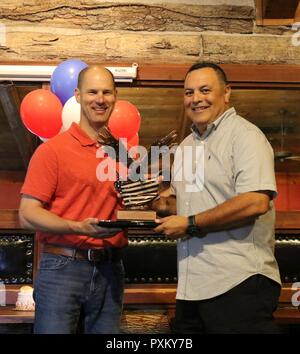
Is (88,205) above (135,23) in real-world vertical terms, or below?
below

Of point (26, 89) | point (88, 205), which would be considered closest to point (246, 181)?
point (88, 205)

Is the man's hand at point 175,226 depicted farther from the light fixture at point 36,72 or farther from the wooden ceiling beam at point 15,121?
the wooden ceiling beam at point 15,121

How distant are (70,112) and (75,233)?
0.96m

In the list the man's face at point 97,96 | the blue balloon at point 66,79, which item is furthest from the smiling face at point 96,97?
the blue balloon at point 66,79

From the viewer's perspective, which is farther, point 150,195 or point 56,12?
point 56,12

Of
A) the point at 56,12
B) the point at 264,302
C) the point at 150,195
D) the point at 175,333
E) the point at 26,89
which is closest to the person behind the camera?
the point at 264,302

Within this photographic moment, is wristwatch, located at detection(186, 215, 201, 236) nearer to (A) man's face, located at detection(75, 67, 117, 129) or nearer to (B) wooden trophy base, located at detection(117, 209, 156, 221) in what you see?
(B) wooden trophy base, located at detection(117, 209, 156, 221)

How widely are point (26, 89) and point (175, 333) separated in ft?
9.28

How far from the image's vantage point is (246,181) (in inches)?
73.7

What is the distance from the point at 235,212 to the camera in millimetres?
1844

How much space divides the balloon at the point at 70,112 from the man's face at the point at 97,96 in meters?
0.54

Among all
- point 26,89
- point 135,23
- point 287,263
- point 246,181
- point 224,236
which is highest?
point 135,23

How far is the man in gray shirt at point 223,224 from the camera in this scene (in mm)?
1846

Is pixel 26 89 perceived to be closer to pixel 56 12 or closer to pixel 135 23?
pixel 56 12
